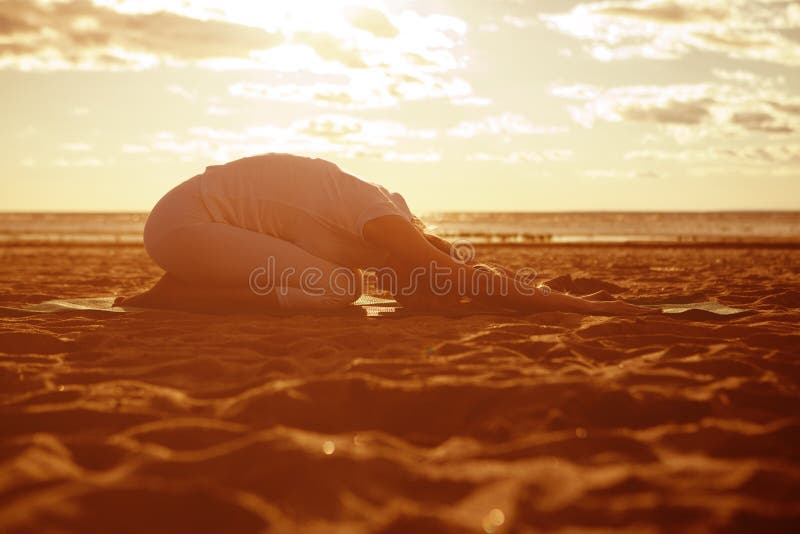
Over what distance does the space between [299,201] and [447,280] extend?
99 centimetres

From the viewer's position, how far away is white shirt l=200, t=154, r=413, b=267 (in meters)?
3.63

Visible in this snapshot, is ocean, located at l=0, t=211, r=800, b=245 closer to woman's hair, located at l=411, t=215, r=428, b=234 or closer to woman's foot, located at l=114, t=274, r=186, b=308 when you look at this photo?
woman's hair, located at l=411, t=215, r=428, b=234

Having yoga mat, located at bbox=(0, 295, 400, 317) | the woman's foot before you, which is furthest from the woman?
yoga mat, located at bbox=(0, 295, 400, 317)

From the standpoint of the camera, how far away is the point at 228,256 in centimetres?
365

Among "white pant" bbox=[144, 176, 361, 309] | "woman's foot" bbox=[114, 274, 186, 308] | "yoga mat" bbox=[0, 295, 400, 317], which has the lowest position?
"yoga mat" bbox=[0, 295, 400, 317]

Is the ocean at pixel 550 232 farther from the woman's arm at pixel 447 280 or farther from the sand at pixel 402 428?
the sand at pixel 402 428

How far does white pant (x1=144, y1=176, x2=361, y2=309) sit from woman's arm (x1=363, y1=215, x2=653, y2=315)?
1.31 ft

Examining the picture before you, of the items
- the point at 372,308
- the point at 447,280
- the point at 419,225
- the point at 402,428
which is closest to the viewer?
the point at 402,428

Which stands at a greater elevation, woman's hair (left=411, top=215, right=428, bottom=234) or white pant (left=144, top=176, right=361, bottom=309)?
woman's hair (left=411, top=215, right=428, bottom=234)

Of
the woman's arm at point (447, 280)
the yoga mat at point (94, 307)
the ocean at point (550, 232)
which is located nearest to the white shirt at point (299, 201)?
the woman's arm at point (447, 280)

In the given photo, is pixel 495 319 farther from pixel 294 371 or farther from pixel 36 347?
pixel 36 347

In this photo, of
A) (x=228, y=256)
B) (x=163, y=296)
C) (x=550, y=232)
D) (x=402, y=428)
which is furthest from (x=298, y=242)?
(x=550, y=232)

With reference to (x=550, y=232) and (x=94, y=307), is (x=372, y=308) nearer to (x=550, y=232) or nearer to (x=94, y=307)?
(x=94, y=307)

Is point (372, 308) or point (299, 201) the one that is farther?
point (372, 308)
